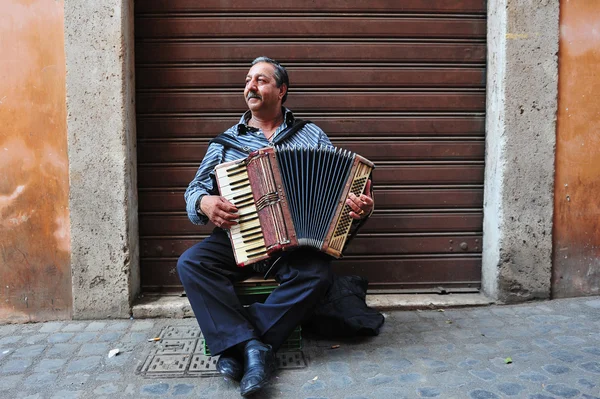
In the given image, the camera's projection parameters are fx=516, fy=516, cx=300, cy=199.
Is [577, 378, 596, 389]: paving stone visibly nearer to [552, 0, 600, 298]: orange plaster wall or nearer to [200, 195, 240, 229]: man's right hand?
[552, 0, 600, 298]: orange plaster wall

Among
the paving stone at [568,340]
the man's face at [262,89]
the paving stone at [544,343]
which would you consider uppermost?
the man's face at [262,89]

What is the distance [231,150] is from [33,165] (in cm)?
149

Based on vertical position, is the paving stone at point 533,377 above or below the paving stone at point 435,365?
above

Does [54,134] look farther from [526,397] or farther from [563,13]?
[563,13]

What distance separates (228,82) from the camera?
390 cm

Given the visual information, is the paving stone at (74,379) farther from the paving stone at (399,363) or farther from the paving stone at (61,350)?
the paving stone at (399,363)

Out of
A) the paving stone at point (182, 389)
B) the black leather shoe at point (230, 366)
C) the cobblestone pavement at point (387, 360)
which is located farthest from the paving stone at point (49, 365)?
the black leather shoe at point (230, 366)

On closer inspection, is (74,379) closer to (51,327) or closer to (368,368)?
(51,327)

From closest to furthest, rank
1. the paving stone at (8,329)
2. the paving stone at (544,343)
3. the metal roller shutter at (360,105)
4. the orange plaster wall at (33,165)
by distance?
1. the paving stone at (544,343)
2. the paving stone at (8,329)
3. the orange plaster wall at (33,165)
4. the metal roller shutter at (360,105)

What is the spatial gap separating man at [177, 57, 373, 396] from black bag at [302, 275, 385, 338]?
0.30 m

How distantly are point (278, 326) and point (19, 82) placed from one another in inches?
97.6

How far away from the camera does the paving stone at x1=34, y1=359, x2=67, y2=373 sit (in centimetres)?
288

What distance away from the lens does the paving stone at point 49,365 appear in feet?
9.46

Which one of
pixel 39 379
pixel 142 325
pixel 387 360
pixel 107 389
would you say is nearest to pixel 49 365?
pixel 39 379
